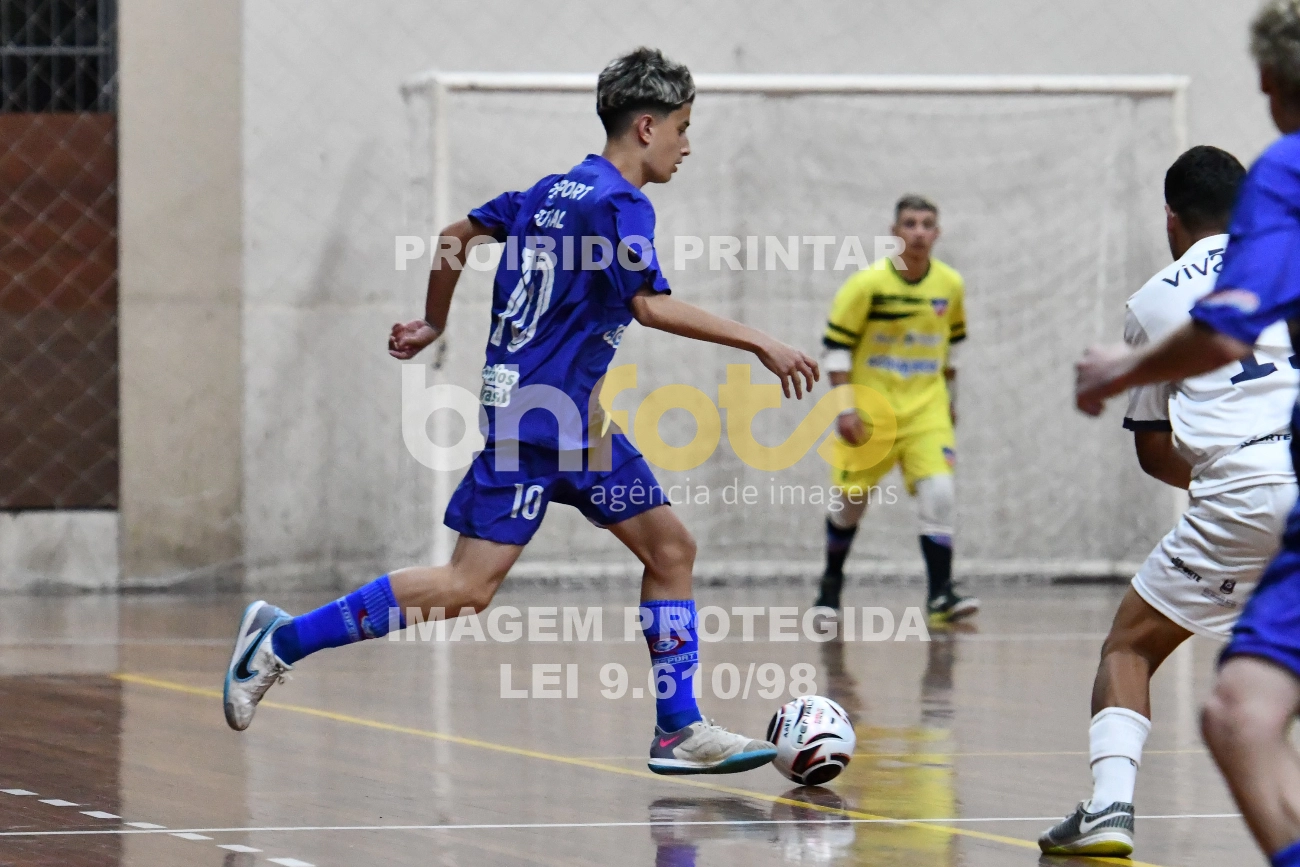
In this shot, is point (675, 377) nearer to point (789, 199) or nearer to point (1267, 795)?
point (789, 199)

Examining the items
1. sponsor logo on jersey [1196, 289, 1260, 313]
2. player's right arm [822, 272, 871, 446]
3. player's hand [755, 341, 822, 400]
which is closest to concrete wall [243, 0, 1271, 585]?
player's right arm [822, 272, 871, 446]

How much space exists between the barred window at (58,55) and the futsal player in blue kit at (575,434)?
271 inches

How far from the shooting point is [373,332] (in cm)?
1229

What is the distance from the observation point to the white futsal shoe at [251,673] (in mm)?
5707

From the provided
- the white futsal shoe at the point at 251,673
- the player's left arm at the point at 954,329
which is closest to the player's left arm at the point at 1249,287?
the white futsal shoe at the point at 251,673

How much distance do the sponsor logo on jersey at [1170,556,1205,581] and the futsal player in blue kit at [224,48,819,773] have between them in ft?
4.51

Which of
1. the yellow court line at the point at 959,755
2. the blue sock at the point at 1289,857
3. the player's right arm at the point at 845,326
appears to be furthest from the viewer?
the player's right arm at the point at 845,326

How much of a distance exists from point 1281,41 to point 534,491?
9.29 ft

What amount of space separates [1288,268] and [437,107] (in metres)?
9.10

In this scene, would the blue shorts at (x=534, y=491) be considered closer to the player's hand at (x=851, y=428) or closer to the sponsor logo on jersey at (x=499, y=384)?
the sponsor logo on jersey at (x=499, y=384)

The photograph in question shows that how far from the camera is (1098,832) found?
476 cm

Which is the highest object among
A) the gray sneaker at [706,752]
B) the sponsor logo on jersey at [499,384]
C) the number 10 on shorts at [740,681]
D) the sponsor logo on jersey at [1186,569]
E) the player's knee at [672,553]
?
the sponsor logo on jersey at [499,384]

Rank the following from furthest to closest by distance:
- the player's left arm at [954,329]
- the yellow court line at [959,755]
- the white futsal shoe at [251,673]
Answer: the player's left arm at [954,329] < the yellow court line at [959,755] < the white futsal shoe at [251,673]

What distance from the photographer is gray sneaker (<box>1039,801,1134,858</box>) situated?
4766 mm
